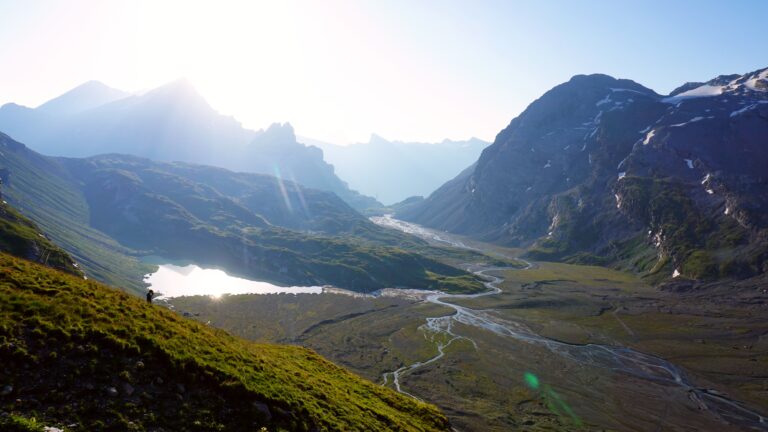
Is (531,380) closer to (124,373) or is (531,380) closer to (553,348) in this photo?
(553,348)

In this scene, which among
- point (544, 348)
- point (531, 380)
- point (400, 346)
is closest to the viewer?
point (531, 380)

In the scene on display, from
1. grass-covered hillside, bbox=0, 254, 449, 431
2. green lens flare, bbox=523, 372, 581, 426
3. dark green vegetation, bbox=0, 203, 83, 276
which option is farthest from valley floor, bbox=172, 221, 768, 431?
grass-covered hillside, bbox=0, 254, 449, 431

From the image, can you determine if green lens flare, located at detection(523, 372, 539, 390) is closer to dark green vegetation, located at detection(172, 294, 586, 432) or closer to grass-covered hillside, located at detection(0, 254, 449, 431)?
dark green vegetation, located at detection(172, 294, 586, 432)

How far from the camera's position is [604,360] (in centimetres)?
11319

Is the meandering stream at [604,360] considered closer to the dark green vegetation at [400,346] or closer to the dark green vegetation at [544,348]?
the dark green vegetation at [544,348]

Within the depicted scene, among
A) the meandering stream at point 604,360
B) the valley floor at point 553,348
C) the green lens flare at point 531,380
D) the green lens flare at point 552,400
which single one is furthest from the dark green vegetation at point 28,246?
the green lens flare at point 552,400

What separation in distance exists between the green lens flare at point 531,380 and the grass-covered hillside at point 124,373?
70396 millimetres

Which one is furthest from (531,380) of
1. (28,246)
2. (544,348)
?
(28,246)

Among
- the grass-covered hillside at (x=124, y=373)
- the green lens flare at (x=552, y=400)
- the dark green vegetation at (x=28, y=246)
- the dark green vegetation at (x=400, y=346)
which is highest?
the grass-covered hillside at (x=124, y=373)

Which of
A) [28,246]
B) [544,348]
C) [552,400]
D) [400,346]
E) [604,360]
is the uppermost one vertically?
[28,246]

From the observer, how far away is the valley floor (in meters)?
82.9

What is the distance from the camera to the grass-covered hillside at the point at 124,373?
68.2 feet

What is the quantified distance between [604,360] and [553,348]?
1367cm

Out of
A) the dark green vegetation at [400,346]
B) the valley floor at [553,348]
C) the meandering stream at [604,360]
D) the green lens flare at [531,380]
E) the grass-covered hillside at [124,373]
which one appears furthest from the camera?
the green lens flare at [531,380]
